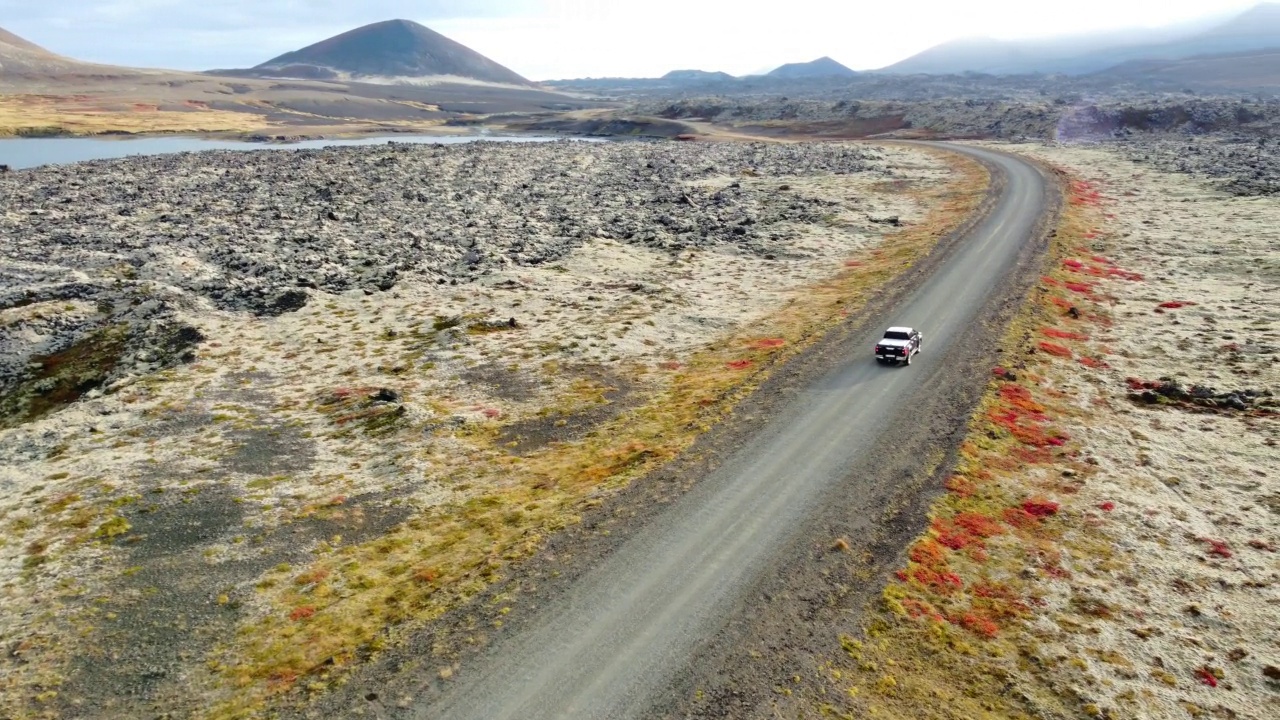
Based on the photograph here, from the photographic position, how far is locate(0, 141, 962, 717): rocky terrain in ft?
63.6

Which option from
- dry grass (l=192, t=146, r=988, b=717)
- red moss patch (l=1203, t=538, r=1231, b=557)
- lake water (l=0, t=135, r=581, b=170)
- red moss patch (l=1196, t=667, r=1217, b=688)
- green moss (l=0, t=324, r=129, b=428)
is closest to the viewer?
red moss patch (l=1196, t=667, r=1217, b=688)

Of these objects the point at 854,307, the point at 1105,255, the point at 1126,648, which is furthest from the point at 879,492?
the point at 1105,255

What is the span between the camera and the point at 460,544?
74.0 ft

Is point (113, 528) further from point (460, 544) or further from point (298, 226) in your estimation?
point (298, 226)

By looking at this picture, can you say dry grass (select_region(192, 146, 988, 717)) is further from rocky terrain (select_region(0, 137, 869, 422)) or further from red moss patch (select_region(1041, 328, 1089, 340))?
rocky terrain (select_region(0, 137, 869, 422))

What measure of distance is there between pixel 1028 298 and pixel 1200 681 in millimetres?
34062

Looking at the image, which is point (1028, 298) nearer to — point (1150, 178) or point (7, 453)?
point (7, 453)

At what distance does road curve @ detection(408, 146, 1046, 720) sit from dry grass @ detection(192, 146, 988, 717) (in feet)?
9.57

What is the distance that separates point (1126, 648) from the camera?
1788cm

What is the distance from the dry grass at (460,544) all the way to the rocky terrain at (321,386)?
12cm

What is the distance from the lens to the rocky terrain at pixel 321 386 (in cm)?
1938

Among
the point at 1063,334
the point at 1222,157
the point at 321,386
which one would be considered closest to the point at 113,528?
the point at 321,386

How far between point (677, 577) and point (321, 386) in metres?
24.0

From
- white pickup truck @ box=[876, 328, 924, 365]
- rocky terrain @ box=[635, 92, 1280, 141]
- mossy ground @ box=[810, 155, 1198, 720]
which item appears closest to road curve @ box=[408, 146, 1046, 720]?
white pickup truck @ box=[876, 328, 924, 365]
